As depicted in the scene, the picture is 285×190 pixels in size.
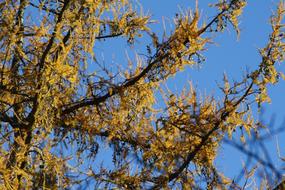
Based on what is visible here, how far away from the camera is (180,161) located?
6500 millimetres

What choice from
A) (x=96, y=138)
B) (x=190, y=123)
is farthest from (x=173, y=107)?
(x=96, y=138)

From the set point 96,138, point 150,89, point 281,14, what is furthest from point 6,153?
point 281,14

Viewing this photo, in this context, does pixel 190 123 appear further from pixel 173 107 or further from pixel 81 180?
pixel 81 180

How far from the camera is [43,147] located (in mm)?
5918

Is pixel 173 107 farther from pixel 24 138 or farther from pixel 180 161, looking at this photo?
pixel 24 138

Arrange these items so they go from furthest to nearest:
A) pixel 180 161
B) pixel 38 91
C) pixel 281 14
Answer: pixel 180 161
pixel 281 14
pixel 38 91

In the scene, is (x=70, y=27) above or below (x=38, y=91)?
above

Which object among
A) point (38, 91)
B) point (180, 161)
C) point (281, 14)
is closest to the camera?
point (38, 91)

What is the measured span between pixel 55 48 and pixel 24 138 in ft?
3.04

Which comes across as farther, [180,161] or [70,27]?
[180,161]

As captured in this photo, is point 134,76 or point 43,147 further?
point 134,76

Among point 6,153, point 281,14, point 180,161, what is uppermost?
point 281,14

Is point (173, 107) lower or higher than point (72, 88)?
→ higher

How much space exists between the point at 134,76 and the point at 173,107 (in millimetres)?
570
